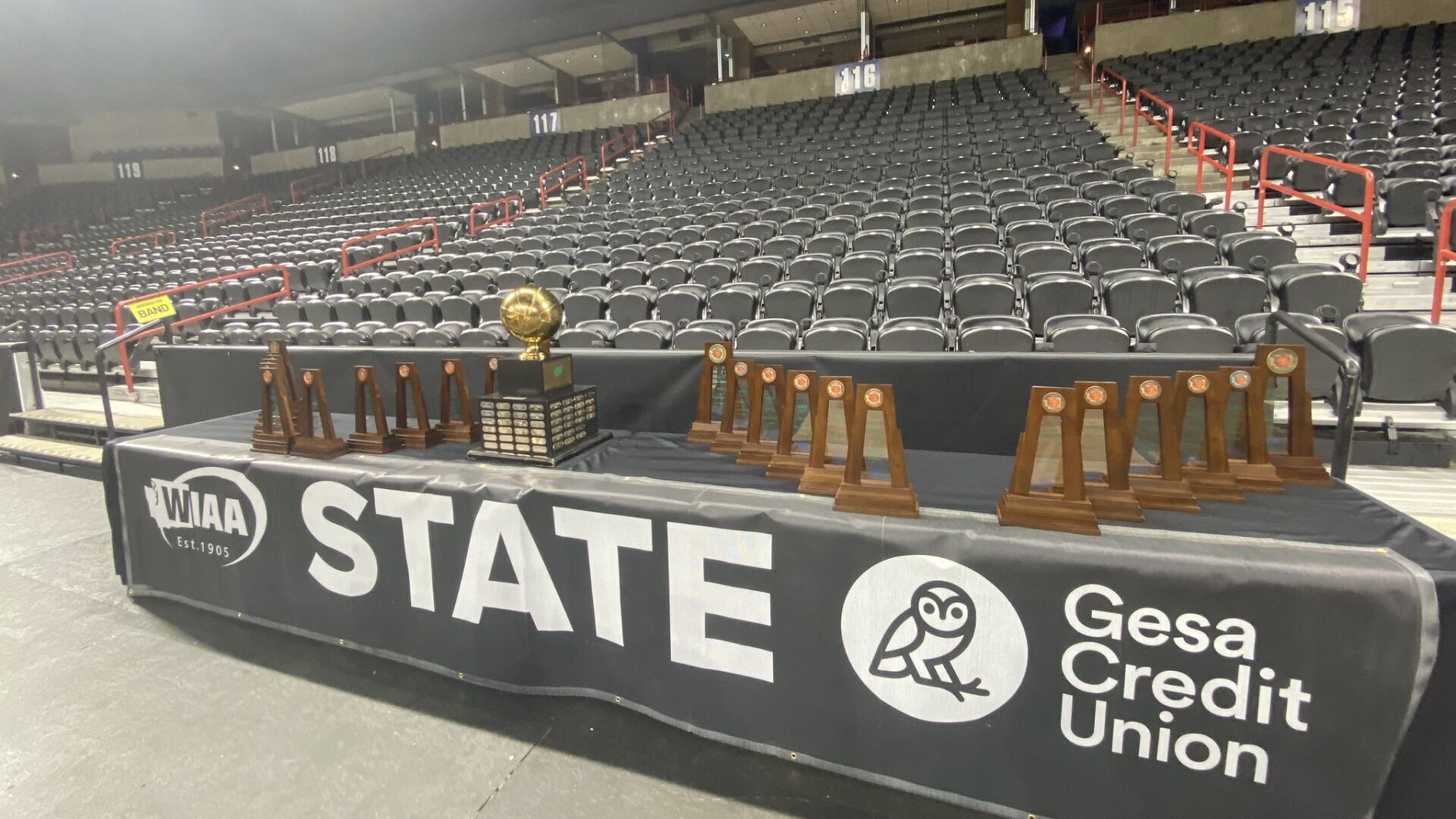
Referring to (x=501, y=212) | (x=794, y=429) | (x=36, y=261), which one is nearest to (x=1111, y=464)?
(x=794, y=429)

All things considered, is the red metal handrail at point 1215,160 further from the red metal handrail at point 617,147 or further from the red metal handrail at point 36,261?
the red metal handrail at point 36,261

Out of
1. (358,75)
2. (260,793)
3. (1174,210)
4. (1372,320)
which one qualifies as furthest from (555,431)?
(358,75)

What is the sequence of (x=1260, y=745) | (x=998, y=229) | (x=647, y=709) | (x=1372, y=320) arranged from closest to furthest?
1. (x=1260, y=745)
2. (x=647, y=709)
3. (x=1372, y=320)
4. (x=998, y=229)

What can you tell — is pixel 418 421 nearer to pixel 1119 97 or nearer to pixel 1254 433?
pixel 1254 433

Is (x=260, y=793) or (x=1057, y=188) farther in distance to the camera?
(x=1057, y=188)

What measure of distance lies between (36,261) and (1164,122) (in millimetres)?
22634

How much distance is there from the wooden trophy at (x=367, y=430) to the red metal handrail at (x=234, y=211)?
1839 cm

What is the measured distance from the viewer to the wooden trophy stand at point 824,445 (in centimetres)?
164

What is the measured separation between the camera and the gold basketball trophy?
1974 millimetres

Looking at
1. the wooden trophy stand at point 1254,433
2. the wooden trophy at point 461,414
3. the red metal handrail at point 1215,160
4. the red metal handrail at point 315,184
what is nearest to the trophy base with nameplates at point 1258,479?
the wooden trophy stand at point 1254,433

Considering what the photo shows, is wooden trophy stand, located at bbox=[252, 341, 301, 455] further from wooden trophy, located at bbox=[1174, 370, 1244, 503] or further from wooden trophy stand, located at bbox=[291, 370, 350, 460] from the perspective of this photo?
wooden trophy, located at bbox=[1174, 370, 1244, 503]

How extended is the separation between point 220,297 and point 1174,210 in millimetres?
11137

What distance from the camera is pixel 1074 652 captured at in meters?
1.31

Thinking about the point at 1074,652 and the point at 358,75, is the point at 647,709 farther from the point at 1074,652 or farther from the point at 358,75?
the point at 358,75
